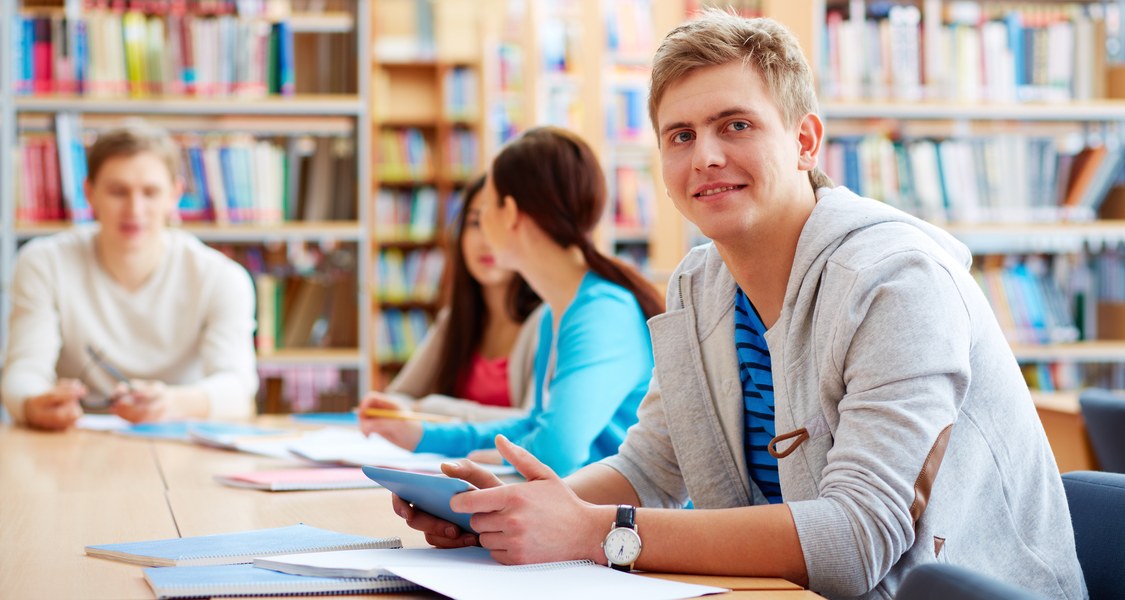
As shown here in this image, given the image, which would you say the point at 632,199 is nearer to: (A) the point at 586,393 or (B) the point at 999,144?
(B) the point at 999,144

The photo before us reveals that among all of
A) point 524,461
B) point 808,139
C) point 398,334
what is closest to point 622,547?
point 524,461

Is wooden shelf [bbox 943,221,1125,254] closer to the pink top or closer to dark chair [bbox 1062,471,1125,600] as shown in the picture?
the pink top

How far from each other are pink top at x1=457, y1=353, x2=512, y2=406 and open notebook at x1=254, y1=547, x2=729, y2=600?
1.54 metres

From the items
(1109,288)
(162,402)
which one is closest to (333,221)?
(162,402)

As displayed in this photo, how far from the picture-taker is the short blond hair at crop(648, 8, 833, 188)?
1.33m

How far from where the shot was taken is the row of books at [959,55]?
405 centimetres

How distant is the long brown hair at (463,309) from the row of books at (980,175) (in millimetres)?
1668

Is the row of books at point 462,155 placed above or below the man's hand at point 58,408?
above

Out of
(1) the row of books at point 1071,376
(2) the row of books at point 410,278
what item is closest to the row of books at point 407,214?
(2) the row of books at point 410,278

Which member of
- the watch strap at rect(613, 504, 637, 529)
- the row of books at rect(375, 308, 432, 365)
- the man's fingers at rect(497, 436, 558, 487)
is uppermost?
the man's fingers at rect(497, 436, 558, 487)

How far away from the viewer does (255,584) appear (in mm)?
1028

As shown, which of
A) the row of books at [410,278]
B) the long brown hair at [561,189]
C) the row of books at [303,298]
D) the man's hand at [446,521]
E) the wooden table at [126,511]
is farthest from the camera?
the row of books at [410,278]

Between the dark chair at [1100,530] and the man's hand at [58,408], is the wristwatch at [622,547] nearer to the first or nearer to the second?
the dark chair at [1100,530]

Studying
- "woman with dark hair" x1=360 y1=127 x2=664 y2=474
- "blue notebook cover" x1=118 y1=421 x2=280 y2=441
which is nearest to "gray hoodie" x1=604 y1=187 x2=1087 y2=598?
"woman with dark hair" x1=360 y1=127 x2=664 y2=474
